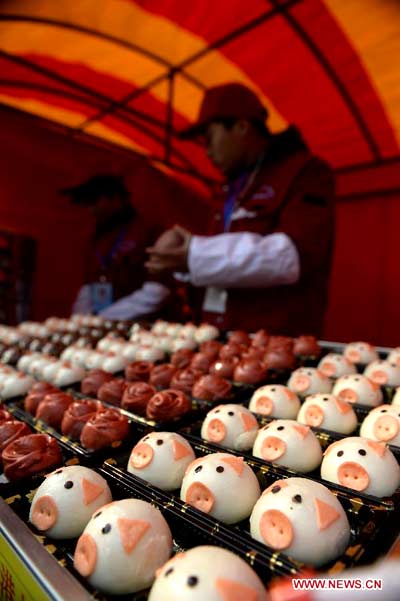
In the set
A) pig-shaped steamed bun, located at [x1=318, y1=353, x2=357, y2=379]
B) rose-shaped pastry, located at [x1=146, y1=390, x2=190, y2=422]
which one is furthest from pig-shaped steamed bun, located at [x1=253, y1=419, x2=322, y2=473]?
pig-shaped steamed bun, located at [x1=318, y1=353, x2=357, y2=379]

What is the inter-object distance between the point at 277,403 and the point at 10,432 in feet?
2.43

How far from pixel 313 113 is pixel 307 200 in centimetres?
177

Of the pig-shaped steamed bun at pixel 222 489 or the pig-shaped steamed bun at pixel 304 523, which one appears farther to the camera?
the pig-shaped steamed bun at pixel 222 489

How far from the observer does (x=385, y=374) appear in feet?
4.75

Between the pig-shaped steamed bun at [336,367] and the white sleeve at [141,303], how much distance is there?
2779 millimetres

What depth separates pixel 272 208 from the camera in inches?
107

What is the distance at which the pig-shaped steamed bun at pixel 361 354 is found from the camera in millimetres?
1746

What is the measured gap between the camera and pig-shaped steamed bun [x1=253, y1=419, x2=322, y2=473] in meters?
0.99

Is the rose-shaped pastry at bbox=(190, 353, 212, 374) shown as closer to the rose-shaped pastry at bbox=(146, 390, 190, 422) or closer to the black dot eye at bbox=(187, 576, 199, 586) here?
the rose-shaped pastry at bbox=(146, 390, 190, 422)

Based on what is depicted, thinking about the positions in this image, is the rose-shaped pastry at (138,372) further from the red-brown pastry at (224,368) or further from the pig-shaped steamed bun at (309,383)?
the pig-shaped steamed bun at (309,383)

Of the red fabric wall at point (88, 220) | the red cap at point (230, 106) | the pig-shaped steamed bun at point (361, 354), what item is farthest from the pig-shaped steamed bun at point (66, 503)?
the red fabric wall at point (88, 220)

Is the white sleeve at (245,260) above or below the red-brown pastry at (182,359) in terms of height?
above

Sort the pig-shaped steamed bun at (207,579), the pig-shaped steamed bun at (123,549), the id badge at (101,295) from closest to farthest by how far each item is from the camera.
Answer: the pig-shaped steamed bun at (207,579)
the pig-shaped steamed bun at (123,549)
the id badge at (101,295)

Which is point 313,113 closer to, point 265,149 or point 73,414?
point 265,149
